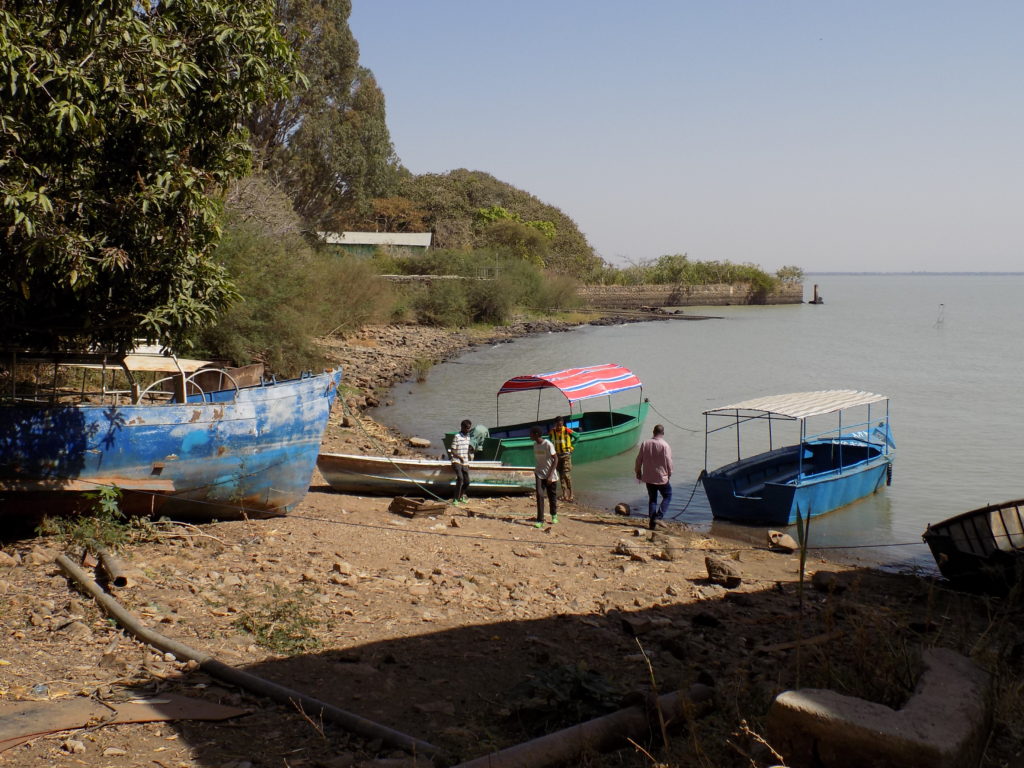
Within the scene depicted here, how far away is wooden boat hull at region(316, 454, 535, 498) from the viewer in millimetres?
14336

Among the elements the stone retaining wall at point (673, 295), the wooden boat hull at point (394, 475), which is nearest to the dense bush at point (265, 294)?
the wooden boat hull at point (394, 475)

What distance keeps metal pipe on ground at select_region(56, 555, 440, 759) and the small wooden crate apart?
5.69m

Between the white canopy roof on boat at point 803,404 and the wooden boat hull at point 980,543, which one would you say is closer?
the wooden boat hull at point 980,543

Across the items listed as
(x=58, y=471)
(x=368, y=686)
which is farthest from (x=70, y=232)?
(x=368, y=686)

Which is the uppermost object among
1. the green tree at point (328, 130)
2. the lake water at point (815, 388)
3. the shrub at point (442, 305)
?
the green tree at point (328, 130)

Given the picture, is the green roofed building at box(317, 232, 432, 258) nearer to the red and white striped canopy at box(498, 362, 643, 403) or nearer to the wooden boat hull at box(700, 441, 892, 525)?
the red and white striped canopy at box(498, 362, 643, 403)

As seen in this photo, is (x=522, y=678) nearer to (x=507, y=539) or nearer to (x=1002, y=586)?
(x=507, y=539)

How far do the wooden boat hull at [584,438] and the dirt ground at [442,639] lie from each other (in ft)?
17.0

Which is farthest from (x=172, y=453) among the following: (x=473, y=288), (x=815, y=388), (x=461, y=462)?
(x=473, y=288)

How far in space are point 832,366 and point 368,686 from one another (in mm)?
42716

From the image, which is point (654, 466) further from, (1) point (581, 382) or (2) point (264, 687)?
(2) point (264, 687)

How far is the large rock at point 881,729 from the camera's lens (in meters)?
3.99

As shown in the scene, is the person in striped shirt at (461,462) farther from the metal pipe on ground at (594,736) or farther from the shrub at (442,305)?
the shrub at (442,305)

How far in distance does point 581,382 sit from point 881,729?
1543 centimetres
